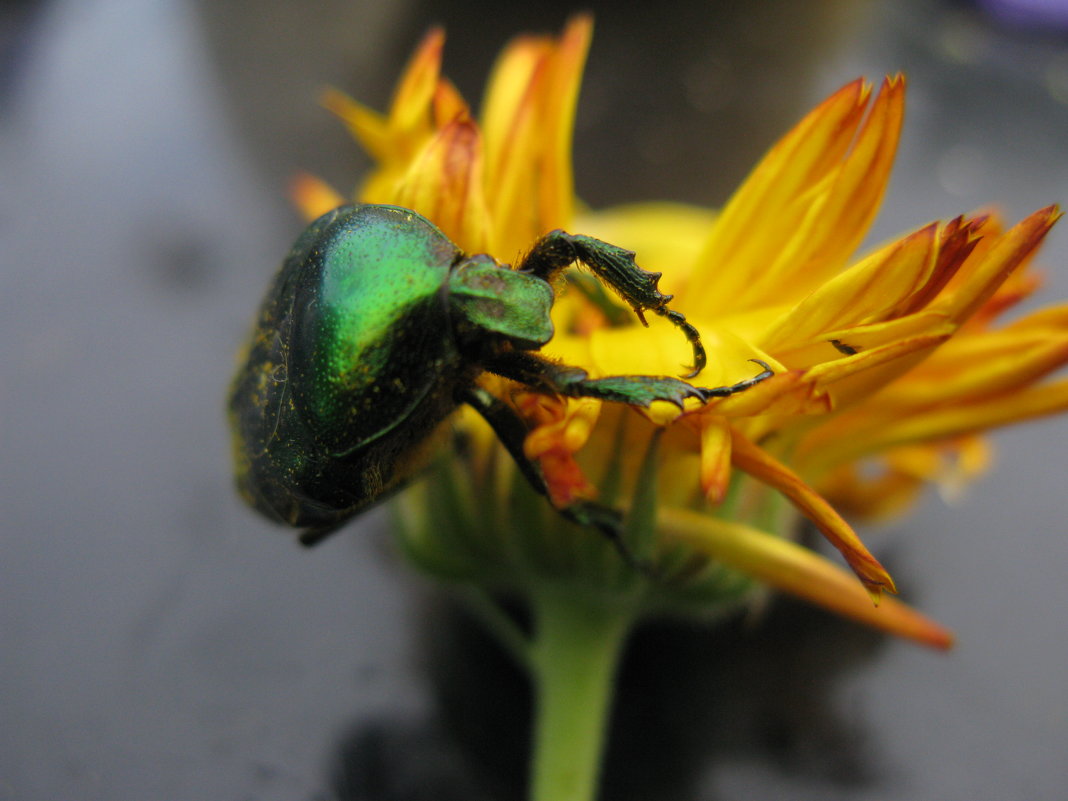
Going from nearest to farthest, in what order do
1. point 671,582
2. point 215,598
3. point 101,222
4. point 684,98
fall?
point 671,582
point 215,598
point 101,222
point 684,98

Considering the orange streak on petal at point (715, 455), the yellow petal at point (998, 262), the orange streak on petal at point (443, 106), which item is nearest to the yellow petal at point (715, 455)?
the orange streak on petal at point (715, 455)

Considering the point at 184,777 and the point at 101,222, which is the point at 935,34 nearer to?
the point at 101,222

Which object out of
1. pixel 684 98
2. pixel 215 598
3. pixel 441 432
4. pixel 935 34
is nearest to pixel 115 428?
pixel 215 598

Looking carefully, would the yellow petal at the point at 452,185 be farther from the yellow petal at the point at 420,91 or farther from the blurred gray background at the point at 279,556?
the blurred gray background at the point at 279,556

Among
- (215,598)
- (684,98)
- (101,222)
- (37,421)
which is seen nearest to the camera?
(215,598)

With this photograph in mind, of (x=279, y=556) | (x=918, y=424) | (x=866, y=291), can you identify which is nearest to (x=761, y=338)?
→ (x=866, y=291)

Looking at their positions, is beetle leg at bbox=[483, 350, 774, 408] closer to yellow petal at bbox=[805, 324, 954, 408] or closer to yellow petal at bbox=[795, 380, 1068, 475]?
yellow petal at bbox=[805, 324, 954, 408]

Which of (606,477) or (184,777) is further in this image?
(184,777)
